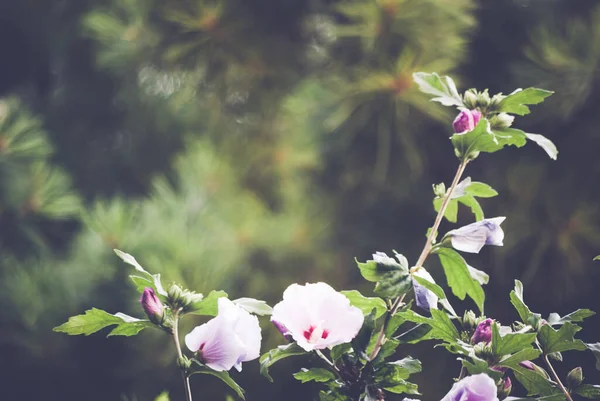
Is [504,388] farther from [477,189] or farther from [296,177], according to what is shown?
[296,177]

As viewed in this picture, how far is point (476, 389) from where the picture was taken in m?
0.25

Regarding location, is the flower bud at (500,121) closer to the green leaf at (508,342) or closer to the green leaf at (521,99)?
the green leaf at (521,99)

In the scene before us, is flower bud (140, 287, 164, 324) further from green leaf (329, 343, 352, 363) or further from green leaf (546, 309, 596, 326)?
green leaf (546, 309, 596, 326)

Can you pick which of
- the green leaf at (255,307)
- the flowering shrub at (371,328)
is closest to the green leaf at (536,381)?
the flowering shrub at (371,328)

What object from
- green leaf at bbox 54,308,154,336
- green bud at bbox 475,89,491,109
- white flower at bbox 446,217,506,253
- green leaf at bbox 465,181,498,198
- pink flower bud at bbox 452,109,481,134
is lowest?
green leaf at bbox 54,308,154,336

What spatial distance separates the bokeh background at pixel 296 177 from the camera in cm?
A: 115

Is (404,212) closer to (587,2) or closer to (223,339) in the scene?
(587,2)

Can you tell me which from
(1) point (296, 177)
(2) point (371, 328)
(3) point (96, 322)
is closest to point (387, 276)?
(2) point (371, 328)

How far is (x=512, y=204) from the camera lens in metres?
1.20

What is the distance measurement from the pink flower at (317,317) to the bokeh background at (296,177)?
72cm

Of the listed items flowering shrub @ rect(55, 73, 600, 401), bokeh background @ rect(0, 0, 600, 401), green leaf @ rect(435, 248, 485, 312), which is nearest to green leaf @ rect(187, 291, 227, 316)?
flowering shrub @ rect(55, 73, 600, 401)

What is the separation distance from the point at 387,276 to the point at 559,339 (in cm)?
8

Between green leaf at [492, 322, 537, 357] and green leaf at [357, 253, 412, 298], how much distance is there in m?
0.04

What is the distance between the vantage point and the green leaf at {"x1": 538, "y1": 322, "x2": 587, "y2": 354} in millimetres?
290
